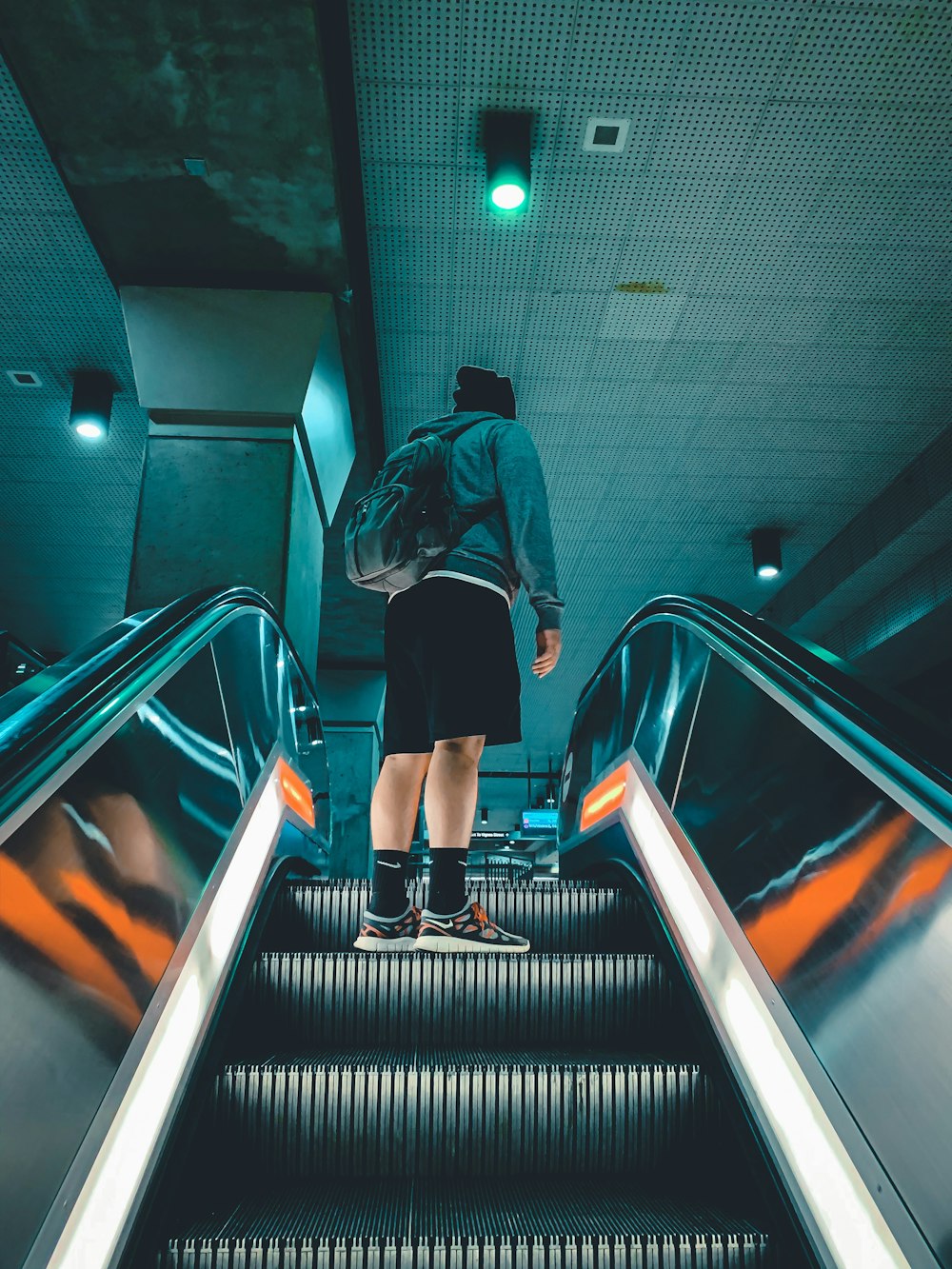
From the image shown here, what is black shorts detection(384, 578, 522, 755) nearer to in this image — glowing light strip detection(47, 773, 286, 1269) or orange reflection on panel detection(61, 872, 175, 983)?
glowing light strip detection(47, 773, 286, 1269)

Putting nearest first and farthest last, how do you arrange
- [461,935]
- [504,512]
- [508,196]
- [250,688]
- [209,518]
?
[461,935]
[504,512]
[250,688]
[508,196]
[209,518]

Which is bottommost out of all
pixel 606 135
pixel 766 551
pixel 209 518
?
pixel 209 518

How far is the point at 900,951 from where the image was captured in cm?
125

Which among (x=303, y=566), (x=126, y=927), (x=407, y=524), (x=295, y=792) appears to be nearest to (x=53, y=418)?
(x=303, y=566)

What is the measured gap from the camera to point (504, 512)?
2.43 metres

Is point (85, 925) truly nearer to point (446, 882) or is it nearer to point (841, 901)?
point (446, 882)

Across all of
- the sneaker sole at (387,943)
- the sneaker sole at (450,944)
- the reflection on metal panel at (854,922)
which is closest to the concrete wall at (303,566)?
the sneaker sole at (387,943)

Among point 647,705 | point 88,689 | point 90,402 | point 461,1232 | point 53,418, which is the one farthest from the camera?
point 53,418

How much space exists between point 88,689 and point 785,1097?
148 centimetres

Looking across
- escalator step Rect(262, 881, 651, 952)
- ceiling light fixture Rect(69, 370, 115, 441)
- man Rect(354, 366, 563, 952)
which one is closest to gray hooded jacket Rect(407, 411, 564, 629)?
man Rect(354, 366, 563, 952)

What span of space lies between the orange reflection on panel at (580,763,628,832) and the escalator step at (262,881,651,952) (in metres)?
0.55

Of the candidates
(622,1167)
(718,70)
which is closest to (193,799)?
(622,1167)

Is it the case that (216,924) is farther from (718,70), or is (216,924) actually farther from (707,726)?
(718,70)

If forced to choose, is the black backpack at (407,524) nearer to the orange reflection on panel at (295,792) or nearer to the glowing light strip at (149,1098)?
the glowing light strip at (149,1098)
